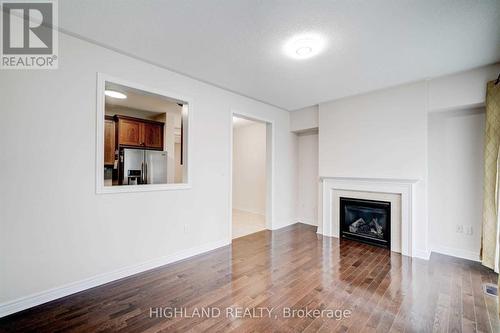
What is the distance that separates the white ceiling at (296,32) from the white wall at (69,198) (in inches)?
14.2

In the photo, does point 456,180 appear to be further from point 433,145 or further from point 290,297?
point 290,297

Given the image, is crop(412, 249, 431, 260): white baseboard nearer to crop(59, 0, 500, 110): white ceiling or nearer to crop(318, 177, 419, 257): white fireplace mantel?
crop(318, 177, 419, 257): white fireplace mantel

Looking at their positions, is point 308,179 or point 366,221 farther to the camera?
point 308,179

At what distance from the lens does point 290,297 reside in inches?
88.8

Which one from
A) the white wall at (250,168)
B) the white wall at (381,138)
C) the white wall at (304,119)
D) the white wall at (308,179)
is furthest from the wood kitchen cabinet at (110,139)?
the white wall at (381,138)

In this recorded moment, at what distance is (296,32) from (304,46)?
0.85 ft

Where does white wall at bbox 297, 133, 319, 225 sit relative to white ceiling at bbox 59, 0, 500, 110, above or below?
below

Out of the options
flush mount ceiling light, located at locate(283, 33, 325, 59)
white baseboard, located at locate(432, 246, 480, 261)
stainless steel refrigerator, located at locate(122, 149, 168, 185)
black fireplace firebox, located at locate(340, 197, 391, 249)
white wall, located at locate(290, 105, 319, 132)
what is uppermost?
flush mount ceiling light, located at locate(283, 33, 325, 59)

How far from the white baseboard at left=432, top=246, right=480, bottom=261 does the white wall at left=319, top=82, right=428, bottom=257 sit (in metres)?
0.44

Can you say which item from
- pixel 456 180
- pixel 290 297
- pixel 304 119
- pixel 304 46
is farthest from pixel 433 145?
pixel 290 297

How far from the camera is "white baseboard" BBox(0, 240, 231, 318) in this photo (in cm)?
200

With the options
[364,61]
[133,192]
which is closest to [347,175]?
[364,61]

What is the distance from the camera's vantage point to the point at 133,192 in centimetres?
276

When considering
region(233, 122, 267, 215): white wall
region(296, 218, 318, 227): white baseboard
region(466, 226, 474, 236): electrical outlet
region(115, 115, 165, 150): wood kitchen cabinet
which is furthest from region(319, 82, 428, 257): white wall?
region(115, 115, 165, 150): wood kitchen cabinet
